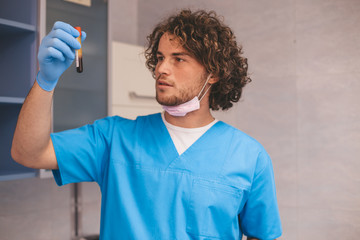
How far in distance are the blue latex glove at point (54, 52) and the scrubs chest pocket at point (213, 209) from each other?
1.63 ft

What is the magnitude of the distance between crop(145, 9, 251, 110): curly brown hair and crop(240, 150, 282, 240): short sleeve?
296 mm

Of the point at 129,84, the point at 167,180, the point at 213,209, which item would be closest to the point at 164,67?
the point at 167,180

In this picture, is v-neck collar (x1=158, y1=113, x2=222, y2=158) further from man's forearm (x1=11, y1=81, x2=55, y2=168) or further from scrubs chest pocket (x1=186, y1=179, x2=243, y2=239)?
man's forearm (x1=11, y1=81, x2=55, y2=168)

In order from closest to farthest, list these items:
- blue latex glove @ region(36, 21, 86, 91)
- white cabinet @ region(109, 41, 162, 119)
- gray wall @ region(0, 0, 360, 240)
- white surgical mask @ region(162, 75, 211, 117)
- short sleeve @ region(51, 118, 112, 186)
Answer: blue latex glove @ region(36, 21, 86, 91)
short sleeve @ region(51, 118, 112, 186)
white surgical mask @ region(162, 75, 211, 117)
gray wall @ region(0, 0, 360, 240)
white cabinet @ region(109, 41, 162, 119)

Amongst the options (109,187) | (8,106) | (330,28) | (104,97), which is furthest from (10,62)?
(330,28)

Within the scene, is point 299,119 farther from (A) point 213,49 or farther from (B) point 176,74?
(B) point 176,74

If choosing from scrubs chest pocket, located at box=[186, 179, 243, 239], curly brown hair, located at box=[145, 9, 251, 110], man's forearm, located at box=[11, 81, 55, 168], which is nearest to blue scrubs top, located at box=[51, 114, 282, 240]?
scrubs chest pocket, located at box=[186, 179, 243, 239]

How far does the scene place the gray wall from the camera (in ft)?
5.23

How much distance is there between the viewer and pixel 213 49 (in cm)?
122

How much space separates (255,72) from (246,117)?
0.78ft

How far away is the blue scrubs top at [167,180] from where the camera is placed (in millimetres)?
1037

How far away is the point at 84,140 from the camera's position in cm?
107

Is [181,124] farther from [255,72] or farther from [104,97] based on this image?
[255,72]

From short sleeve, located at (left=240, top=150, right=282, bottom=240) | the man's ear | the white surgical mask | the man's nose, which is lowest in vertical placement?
short sleeve, located at (left=240, top=150, right=282, bottom=240)
